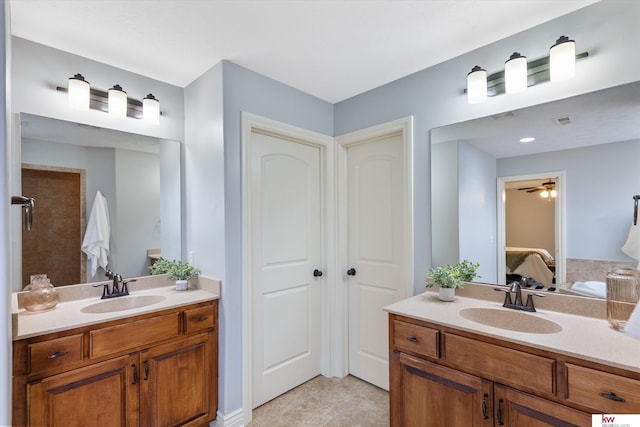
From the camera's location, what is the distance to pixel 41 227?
1842 mm

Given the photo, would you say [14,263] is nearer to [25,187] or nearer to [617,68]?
[25,187]

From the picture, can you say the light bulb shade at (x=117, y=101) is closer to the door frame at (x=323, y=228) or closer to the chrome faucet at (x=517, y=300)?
the door frame at (x=323, y=228)

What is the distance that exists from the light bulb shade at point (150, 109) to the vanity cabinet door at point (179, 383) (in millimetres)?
1547

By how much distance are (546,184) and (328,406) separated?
2.10 meters

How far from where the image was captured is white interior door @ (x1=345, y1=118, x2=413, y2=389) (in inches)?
93.7

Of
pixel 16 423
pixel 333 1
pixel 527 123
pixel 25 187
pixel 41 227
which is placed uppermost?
pixel 333 1

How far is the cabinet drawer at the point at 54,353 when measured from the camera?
1367 millimetres

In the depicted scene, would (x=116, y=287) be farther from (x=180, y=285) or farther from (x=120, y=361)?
(x=120, y=361)

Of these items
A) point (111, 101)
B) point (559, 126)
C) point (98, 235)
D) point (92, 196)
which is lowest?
point (98, 235)

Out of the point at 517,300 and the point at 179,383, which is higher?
the point at 517,300

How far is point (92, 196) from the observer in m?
2.04

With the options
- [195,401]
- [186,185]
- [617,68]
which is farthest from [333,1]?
[195,401]

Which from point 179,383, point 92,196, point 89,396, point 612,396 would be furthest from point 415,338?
point 92,196

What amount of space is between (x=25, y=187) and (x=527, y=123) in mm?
2951
